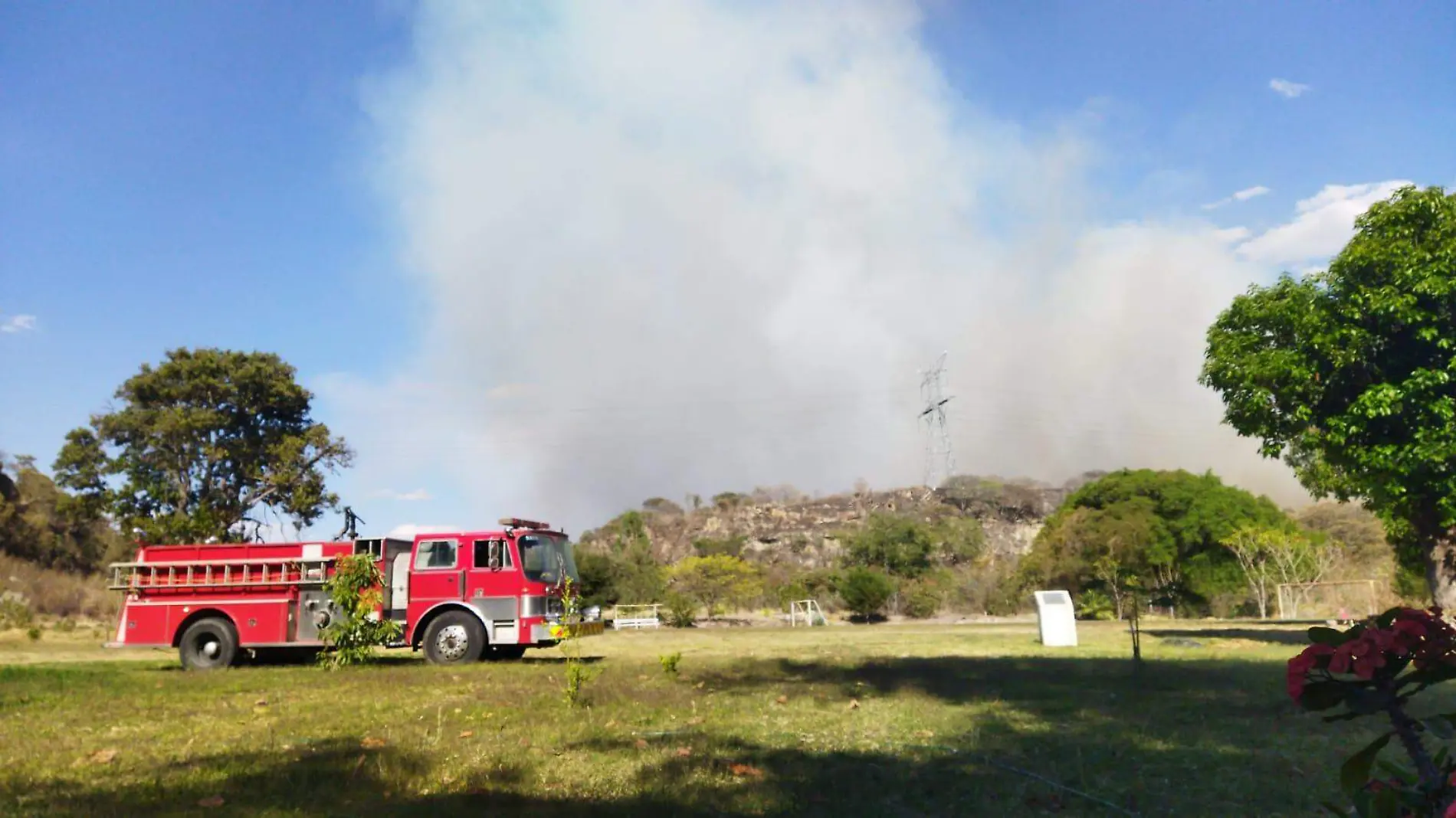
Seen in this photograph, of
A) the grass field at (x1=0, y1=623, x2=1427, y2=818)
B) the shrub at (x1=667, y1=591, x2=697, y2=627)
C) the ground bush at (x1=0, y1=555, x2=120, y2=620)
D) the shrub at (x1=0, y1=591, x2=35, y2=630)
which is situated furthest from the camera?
the shrub at (x1=667, y1=591, x2=697, y2=627)

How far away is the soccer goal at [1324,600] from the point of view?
3058 centimetres

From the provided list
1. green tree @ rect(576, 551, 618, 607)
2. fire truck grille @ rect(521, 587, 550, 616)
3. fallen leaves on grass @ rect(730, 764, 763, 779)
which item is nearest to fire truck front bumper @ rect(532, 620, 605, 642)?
fire truck grille @ rect(521, 587, 550, 616)

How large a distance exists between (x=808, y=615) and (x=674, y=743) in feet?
110

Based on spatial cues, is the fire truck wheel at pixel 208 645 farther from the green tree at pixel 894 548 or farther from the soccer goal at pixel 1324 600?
the green tree at pixel 894 548

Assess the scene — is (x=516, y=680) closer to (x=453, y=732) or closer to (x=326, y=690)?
(x=326, y=690)

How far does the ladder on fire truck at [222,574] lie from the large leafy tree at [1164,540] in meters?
36.8

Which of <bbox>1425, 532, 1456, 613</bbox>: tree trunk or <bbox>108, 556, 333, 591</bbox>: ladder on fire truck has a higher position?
<bbox>108, 556, 333, 591</bbox>: ladder on fire truck

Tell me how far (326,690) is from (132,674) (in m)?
4.76

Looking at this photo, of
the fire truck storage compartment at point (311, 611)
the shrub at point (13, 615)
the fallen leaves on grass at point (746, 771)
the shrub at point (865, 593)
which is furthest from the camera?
the shrub at point (865, 593)

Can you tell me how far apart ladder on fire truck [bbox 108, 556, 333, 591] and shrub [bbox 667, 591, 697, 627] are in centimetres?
2467

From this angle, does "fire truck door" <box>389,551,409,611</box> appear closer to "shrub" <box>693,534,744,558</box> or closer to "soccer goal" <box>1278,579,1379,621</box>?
"soccer goal" <box>1278,579,1379,621</box>

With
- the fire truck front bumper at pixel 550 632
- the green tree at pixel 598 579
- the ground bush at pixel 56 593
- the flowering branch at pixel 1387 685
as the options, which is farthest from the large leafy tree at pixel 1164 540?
the flowering branch at pixel 1387 685

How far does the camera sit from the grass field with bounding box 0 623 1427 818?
17.0 ft

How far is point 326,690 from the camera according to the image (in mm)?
11055
